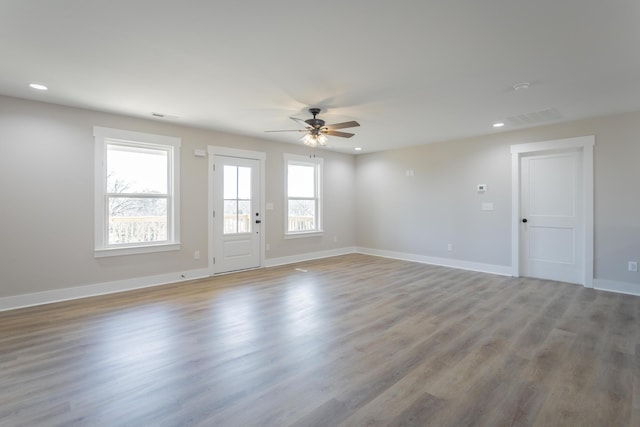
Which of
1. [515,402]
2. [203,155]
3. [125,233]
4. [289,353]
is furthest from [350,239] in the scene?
[515,402]

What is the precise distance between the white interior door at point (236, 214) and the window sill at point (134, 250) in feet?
2.48

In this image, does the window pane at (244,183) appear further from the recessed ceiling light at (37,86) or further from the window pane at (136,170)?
the recessed ceiling light at (37,86)

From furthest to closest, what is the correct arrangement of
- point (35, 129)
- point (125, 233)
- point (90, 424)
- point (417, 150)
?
point (417, 150)
point (125, 233)
point (35, 129)
point (90, 424)

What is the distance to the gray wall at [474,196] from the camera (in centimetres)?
452

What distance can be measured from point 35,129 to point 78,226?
1341mm

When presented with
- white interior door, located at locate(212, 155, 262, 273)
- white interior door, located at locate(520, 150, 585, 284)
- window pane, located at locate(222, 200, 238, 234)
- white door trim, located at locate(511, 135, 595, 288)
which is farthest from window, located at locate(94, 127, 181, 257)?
white interior door, located at locate(520, 150, 585, 284)

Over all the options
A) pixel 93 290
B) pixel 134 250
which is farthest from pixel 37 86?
pixel 93 290

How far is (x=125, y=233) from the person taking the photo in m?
4.79

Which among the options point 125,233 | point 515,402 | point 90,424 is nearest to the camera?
point 90,424

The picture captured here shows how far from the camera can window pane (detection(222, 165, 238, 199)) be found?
5.82m

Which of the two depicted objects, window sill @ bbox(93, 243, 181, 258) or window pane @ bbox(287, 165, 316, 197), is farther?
window pane @ bbox(287, 165, 316, 197)

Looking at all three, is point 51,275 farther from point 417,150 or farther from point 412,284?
point 417,150

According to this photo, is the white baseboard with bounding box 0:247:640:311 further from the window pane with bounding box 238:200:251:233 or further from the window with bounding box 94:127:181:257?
the window pane with bounding box 238:200:251:233

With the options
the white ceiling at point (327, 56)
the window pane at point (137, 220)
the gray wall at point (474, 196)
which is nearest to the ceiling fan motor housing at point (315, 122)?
the white ceiling at point (327, 56)
